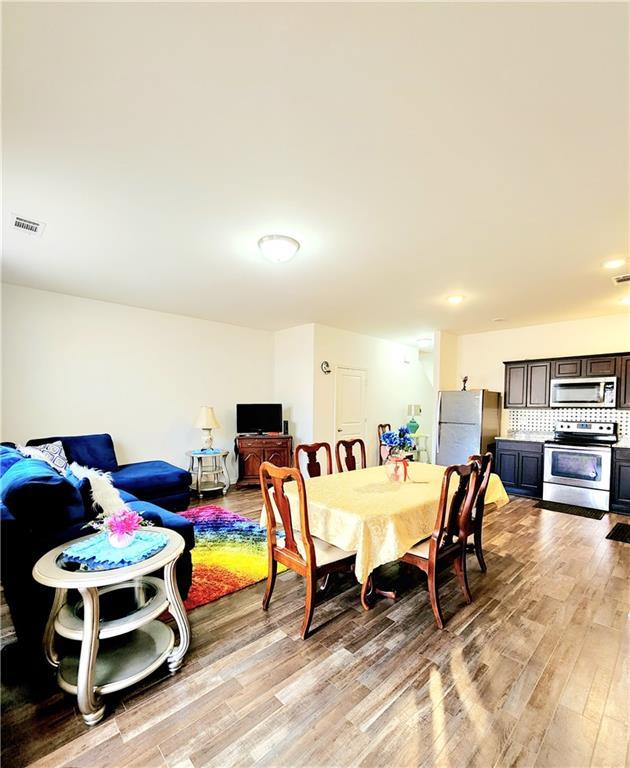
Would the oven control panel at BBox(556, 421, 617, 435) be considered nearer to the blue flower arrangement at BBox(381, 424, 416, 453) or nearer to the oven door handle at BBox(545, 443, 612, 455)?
the oven door handle at BBox(545, 443, 612, 455)

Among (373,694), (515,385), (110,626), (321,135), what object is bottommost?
(373,694)

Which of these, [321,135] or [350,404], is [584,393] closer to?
[350,404]

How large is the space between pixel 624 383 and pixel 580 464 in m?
1.27

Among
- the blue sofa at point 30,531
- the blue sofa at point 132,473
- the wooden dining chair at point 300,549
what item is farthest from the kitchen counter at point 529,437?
the blue sofa at point 30,531

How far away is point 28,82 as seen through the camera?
1408mm

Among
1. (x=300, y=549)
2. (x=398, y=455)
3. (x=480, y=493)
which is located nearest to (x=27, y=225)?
(x=300, y=549)

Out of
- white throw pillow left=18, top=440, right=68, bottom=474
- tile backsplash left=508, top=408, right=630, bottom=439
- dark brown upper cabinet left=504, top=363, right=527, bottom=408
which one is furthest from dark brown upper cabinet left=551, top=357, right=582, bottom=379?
white throw pillow left=18, top=440, right=68, bottom=474

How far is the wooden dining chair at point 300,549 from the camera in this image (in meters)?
2.07

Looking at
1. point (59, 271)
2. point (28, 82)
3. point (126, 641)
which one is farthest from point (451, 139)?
point (59, 271)

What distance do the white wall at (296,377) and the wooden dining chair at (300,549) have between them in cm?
331

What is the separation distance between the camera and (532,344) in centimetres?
579

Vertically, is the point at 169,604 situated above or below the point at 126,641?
above

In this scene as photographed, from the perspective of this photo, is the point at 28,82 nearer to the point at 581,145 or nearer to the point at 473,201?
the point at 473,201

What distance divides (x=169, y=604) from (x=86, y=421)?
11.2ft
